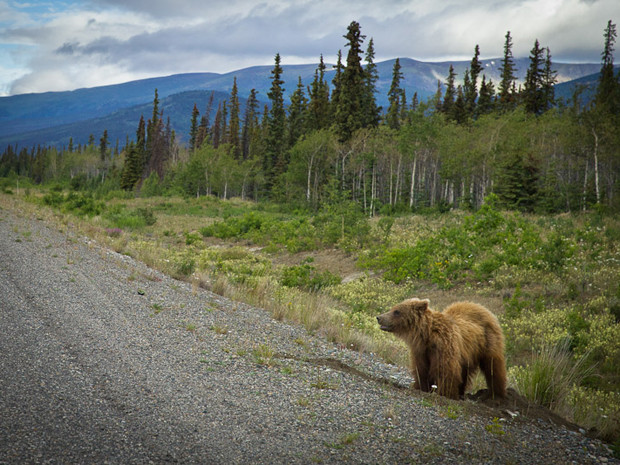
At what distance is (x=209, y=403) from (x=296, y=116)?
65189mm

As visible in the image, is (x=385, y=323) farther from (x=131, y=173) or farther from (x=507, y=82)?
(x=131, y=173)

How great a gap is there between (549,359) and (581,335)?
180 inches

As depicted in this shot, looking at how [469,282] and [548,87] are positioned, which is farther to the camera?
[548,87]

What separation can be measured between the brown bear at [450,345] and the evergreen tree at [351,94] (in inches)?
1868

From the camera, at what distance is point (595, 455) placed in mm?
4277

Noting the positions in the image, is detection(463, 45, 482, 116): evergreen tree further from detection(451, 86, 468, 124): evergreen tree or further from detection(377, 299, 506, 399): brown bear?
detection(377, 299, 506, 399): brown bear

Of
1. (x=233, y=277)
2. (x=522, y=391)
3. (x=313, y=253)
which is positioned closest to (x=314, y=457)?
(x=522, y=391)

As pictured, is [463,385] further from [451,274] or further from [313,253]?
[313,253]

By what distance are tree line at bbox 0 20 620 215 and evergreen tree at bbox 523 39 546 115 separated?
0.58 feet

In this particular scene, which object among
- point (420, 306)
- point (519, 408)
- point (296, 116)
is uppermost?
point (296, 116)

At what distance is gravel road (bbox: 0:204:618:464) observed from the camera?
11.6ft

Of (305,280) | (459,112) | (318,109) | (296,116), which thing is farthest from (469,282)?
(296,116)

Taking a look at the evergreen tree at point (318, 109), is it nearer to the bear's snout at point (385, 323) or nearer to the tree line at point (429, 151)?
the tree line at point (429, 151)

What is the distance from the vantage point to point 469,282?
49.0 feet
